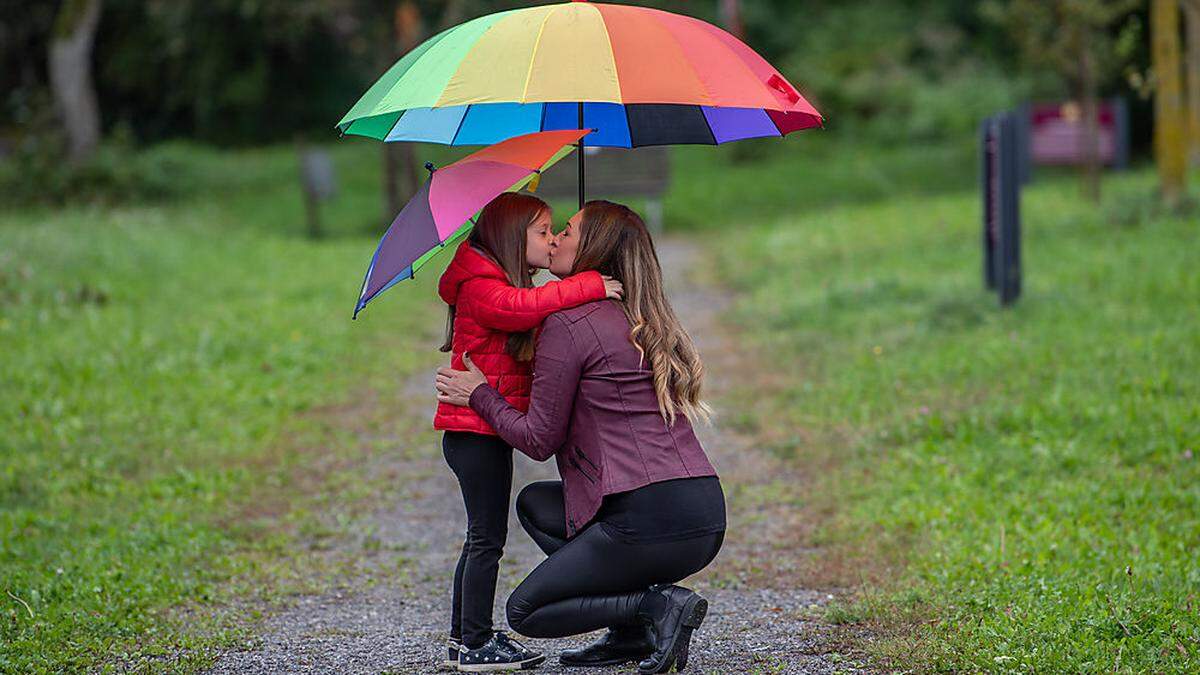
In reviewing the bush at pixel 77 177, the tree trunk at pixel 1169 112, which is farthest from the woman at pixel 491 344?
the bush at pixel 77 177

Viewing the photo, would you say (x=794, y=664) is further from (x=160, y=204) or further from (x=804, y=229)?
(x=160, y=204)

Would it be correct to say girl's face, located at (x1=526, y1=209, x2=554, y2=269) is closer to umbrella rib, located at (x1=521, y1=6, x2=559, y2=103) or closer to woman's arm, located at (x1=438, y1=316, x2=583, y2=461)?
woman's arm, located at (x1=438, y1=316, x2=583, y2=461)

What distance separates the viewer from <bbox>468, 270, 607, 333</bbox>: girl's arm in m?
4.34

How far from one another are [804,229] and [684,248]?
153 centimetres

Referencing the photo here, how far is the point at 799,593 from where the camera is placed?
228 inches

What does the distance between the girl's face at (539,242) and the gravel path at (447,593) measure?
1.38m

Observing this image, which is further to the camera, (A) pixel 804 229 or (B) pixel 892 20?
(B) pixel 892 20

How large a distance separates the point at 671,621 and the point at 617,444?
22.9 inches

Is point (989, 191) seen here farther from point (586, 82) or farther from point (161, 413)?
point (586, 82)

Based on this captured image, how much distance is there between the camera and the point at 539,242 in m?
4.48

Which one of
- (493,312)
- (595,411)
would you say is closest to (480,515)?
(595,411)

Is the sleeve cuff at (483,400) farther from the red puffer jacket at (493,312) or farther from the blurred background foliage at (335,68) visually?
the blurred background foliage at (335,68)

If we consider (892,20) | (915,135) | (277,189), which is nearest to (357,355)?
(277,189)

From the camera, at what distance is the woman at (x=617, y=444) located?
4352 mm
